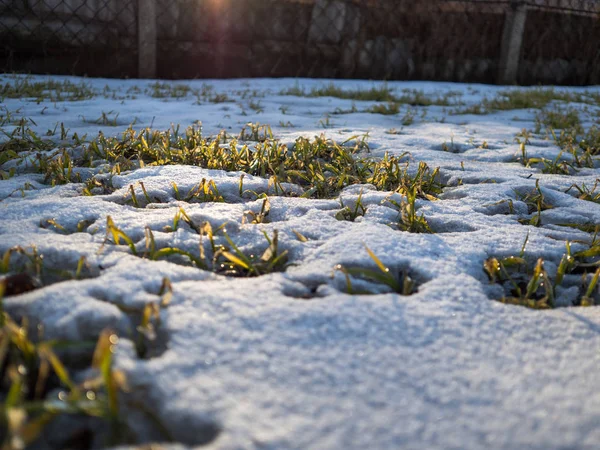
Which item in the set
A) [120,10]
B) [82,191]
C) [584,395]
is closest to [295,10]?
[120,10]

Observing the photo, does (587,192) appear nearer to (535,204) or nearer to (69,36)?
(535,204)

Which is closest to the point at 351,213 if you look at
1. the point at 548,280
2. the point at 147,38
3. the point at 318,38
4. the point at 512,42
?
the point at 548,280

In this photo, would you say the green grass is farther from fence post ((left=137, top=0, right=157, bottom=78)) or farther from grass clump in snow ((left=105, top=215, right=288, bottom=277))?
fence post ((left=137, top=0, right=157, bottom=78))

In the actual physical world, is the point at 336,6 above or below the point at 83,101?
above

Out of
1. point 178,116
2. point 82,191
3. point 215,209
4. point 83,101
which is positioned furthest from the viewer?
point 83,101

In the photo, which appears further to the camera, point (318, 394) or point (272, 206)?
point (272, 206)

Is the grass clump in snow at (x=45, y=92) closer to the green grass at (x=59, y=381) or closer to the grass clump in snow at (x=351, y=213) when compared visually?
the grass clump in snow at (x=351, y=213)

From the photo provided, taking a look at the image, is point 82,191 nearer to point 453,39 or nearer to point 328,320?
point 328,320
